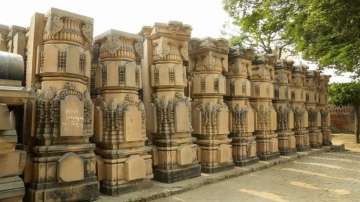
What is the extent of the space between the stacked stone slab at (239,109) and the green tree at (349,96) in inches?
503

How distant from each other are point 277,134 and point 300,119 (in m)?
1.96

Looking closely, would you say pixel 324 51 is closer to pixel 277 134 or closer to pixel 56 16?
pixel 277 134

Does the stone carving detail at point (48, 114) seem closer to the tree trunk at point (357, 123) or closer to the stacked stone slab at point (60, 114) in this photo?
the stacked stone slab at point (60, 114)

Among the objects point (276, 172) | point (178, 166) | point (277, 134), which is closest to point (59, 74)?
point (178, 166)

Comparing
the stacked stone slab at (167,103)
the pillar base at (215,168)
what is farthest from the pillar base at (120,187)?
the pillar base at (215,168)

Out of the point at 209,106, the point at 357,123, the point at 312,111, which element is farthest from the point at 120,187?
the point at 357,123

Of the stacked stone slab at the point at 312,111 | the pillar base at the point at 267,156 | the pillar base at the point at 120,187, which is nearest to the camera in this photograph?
the pillar base at the point at 120,187

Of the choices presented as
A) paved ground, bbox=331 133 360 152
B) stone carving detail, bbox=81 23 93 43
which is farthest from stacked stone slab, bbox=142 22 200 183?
paved ground, bbox=331 133 360 152

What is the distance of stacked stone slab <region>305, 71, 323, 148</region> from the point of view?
1228cm

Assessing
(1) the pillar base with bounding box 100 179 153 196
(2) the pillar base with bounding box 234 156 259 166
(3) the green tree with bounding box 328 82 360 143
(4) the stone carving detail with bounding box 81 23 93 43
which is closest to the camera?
(4) the stone carving detail with bounding box 81 23 93 43

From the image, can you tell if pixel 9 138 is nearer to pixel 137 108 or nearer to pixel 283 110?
pixel 137 108

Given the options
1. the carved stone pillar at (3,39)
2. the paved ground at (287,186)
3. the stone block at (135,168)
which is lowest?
the paved ground at (287,186)

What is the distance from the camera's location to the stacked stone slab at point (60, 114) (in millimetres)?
4258

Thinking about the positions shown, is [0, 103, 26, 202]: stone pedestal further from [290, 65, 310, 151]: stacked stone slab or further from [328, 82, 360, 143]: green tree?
[328, 82, 360, 143]: green tree
